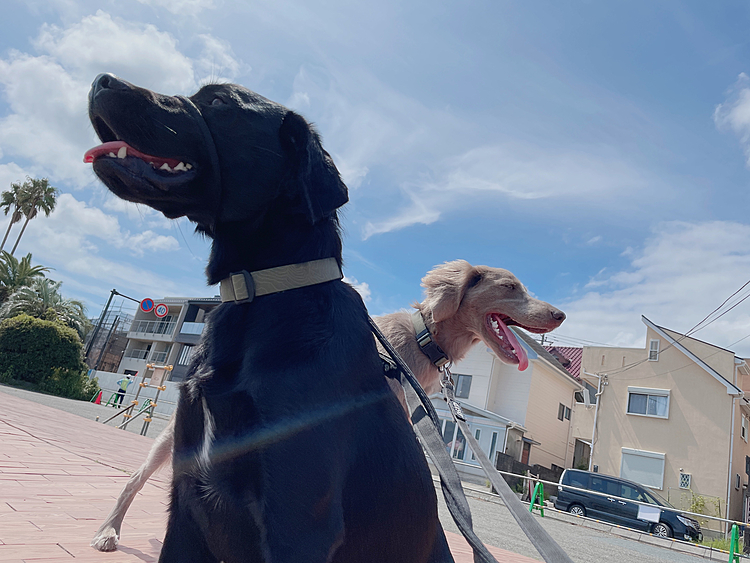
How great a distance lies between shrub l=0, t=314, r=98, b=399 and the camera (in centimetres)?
2425

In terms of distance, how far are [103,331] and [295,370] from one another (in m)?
59.8

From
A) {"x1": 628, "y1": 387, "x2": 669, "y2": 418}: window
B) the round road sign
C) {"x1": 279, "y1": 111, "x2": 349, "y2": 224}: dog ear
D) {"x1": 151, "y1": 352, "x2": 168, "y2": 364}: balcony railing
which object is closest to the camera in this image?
{"x1": 279, "y1": 111, "x2": 349, "y2": 224}: dog ear

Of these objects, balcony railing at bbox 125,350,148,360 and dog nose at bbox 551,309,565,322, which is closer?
dog nose at bbox 551,309,565,322

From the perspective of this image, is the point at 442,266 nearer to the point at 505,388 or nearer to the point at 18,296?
the point at 505,388

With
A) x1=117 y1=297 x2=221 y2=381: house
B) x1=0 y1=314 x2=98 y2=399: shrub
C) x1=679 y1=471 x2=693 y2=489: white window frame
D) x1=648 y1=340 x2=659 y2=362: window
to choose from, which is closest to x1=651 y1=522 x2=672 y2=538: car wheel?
x1=679 y1=471 x2=693 y2=489: white window frame

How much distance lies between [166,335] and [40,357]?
27.5 meters

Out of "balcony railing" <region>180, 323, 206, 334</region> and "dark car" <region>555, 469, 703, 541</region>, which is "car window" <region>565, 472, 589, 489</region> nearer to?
"dark car" <region>555, 469, 703, 541</region>

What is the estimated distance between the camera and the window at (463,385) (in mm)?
31188

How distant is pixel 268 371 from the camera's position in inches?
55.6

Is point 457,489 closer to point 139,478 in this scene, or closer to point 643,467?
point 139,478

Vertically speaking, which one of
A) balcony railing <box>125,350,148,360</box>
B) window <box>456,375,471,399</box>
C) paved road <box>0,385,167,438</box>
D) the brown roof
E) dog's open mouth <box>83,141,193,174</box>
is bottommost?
paved road <box>0,385,167,438</box>

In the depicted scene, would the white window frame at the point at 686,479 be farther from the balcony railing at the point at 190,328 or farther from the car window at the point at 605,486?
the balcony railing at the point at 190,328

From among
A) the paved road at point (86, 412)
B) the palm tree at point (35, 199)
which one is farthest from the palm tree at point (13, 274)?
the paved road at point (86, 412)

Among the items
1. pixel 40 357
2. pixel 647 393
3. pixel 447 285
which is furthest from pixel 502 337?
pixel 40 357
